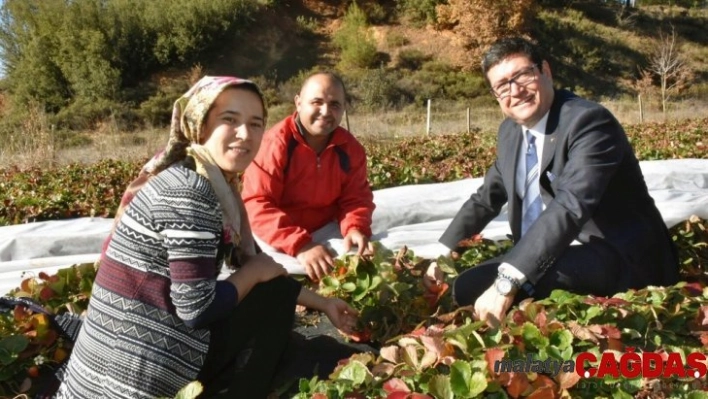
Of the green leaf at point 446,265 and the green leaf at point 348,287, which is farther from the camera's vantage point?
the green leaf at point 446,265

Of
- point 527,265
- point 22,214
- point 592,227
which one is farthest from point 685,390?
point 22,214

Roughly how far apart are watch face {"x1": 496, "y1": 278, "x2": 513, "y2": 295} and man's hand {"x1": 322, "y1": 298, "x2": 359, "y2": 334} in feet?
1.77

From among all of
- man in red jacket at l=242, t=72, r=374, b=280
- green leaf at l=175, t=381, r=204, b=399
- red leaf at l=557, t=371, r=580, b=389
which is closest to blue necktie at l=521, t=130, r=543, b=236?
man in red jacket at l=242, t=72, r=374, b=280

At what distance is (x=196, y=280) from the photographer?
157 cm

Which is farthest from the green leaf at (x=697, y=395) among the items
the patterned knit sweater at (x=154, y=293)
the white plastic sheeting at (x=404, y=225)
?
the white plastic sheeting at (x=404, y=225)

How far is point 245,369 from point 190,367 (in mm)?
249

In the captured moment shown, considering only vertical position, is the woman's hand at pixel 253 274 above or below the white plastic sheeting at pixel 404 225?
above

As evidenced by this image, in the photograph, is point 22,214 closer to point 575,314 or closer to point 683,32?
point 575,314

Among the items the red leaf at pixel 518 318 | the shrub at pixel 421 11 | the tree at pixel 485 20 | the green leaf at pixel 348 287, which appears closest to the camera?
the red leaf at pixel 518 318

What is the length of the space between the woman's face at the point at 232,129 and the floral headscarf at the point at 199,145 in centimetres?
2

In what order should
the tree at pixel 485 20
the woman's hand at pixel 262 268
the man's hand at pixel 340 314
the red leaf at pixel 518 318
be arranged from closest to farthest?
1. the red leaf at pixel 518 318
2. the woman's hand at pixel 262 268
3. the man's hand at pixel 340 314
4. the tree at pixel 485 20

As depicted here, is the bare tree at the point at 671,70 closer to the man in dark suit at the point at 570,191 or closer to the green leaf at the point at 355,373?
the man in dark suit at the point at 570,191

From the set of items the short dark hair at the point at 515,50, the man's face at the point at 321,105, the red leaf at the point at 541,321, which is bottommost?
the red leaf at the point at 541,321

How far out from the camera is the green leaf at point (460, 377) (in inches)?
49.6
